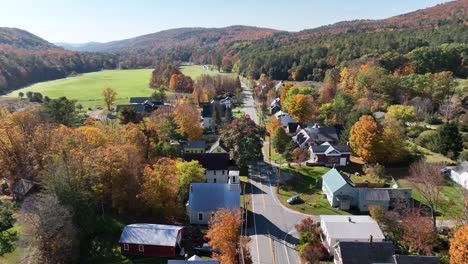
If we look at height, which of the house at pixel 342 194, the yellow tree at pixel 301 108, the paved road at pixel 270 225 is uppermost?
the yellow tree at pixel 301 108

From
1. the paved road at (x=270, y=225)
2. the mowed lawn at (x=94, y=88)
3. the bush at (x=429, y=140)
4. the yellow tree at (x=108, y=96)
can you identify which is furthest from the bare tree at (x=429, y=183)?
the mowed lawn at (x=94, y=88)

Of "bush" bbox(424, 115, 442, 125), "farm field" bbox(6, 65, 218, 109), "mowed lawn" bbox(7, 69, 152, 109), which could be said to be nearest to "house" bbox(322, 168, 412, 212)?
"bush" bbox(424, 115, 442, 125)

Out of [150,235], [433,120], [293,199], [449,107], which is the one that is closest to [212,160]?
[293,199]

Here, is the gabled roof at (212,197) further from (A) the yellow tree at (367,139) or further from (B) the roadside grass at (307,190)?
(A) the yellow tree at (367,139)

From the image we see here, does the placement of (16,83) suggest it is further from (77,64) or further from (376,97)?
(376,97)

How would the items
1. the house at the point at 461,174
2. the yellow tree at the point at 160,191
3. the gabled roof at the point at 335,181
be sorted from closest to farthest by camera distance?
the yellow tree at the point at 160,191 < the gabled roof at the point at 335,181 < the house at the point at 461,174

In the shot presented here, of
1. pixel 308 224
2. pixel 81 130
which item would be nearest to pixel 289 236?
pixel 308 224

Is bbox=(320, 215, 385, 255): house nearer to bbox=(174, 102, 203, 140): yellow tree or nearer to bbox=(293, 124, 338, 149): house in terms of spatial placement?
bbox=(293, 124, 338, 149): house
